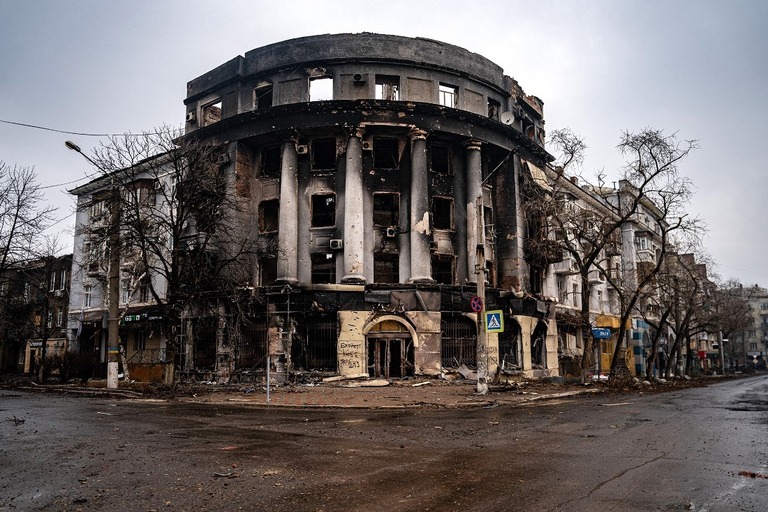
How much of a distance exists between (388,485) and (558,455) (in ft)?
10.5

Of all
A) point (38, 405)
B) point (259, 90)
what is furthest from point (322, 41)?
point (38, 405)

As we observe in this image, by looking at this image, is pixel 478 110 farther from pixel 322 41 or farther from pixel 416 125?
pixel 322 41

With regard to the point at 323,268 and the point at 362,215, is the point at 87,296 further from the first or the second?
the point at 362,215

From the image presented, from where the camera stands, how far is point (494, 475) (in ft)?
23.7

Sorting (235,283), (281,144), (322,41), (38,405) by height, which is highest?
(322,41)

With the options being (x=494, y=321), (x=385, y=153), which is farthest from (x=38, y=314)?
(x=494, y=321)

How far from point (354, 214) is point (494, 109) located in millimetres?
11045

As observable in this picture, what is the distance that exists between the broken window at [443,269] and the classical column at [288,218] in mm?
7088

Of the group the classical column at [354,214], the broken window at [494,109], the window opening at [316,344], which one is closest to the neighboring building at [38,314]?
the window opening at [316,344]

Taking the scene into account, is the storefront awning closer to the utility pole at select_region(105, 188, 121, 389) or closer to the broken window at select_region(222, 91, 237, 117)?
the broken window at select_region(222, 91, 237, 117)

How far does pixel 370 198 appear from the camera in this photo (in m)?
29.7

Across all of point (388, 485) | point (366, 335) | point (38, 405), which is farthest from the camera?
point (366, 335)

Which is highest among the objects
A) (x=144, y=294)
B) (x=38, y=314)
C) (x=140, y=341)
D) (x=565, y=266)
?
(x=565, y=266)

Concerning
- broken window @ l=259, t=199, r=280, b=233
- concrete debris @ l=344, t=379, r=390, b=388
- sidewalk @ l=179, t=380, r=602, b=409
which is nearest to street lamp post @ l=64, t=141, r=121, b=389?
sidewalk @ l=179, t=380, r=602, b=409
